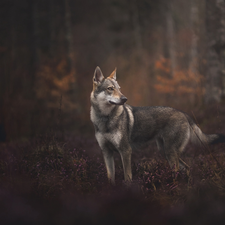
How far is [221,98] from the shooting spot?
9.92m

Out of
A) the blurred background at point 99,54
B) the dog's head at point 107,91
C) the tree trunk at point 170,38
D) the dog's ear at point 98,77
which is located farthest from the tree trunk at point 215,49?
the tree trunk at point 170,38

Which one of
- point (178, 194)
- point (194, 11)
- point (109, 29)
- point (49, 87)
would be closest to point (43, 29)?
point (49, 87)

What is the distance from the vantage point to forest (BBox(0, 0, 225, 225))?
2.69 m

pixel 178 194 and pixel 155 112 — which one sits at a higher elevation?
pixel 155 112

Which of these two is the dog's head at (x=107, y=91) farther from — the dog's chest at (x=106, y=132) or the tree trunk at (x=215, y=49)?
the tree trunk at (x=215, y=49)

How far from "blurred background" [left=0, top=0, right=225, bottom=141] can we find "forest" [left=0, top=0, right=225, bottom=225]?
7cm

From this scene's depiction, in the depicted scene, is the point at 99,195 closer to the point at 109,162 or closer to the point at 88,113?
the point at 109,162

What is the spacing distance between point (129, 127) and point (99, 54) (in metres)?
19.5

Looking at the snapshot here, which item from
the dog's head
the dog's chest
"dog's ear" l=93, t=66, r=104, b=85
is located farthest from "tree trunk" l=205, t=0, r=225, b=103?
the dog's chest

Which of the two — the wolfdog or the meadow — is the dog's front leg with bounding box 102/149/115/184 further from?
the meadow

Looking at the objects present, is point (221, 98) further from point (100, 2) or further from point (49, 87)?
point (100, 2)

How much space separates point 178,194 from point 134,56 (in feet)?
59.3

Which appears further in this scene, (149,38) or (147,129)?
(149,38)

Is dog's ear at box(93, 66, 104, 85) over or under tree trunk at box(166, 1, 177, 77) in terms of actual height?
under
